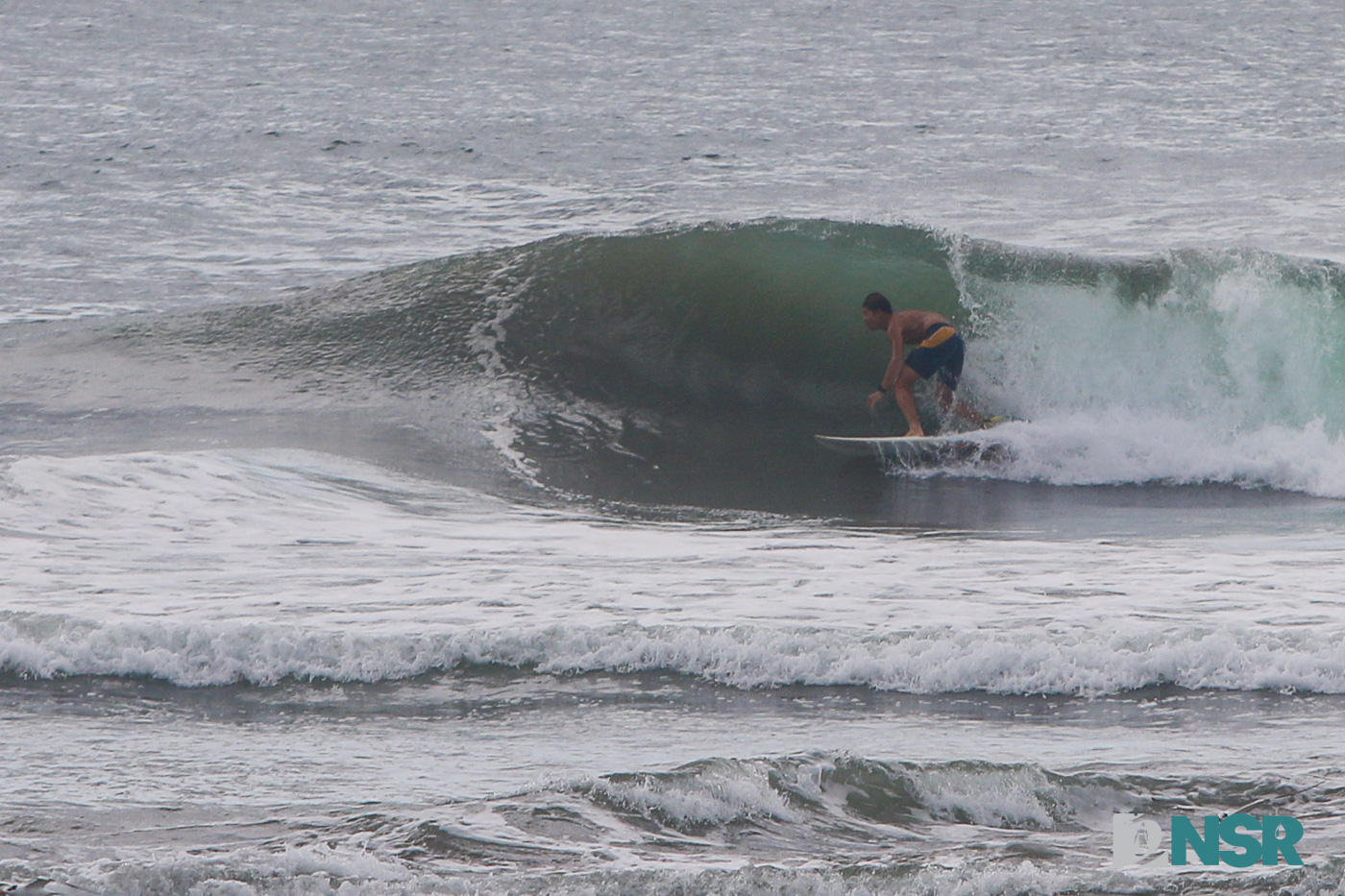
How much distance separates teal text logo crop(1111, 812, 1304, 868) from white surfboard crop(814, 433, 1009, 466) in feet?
17.8

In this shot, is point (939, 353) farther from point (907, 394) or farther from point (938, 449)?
point (938, 449)

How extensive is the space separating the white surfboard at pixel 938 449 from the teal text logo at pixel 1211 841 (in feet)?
17.8

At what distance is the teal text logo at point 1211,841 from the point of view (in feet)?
12.3

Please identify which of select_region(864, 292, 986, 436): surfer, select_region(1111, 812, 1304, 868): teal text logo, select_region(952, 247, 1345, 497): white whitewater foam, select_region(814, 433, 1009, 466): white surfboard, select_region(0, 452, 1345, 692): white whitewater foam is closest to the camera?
select_region(1111, 812, 1304, 868): teal text logo

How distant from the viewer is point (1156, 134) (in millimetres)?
20891

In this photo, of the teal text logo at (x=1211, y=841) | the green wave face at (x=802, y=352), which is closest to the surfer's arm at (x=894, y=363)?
the green wave face at (x=802, y=352)

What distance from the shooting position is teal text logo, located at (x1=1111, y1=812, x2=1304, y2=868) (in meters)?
3.74

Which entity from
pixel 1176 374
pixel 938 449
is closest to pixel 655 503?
pixel 938 449

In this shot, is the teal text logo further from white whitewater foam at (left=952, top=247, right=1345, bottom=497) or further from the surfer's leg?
the surfer's leg

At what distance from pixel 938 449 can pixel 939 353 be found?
715 millimetres

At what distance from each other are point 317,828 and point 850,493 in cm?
553

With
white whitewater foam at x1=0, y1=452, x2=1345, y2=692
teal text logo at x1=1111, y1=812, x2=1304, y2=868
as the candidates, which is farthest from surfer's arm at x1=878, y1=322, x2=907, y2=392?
teal text logo at x1=1111, y1=812, x2=1304, y2=868

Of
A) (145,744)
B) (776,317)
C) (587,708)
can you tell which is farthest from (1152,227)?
(145,744)

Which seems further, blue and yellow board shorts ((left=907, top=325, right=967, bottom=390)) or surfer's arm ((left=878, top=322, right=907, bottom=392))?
blue and yellow board shorts ((left=907, top=325, right=967, bottom=390))
